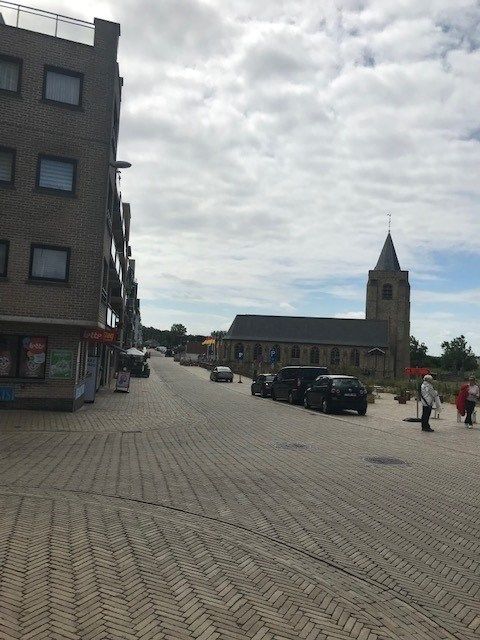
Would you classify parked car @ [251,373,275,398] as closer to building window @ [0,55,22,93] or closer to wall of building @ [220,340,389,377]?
building window @ [0,55,22,93]

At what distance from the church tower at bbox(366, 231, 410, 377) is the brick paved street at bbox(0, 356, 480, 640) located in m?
90.8

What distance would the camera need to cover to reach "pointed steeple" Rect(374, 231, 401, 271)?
10281cm

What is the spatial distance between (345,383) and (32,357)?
1250cm

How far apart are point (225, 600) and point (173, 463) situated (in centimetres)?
665

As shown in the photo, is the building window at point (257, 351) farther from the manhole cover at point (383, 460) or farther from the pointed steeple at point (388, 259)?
the manhole cover at point (383, 460)

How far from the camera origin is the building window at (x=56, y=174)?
777 inches

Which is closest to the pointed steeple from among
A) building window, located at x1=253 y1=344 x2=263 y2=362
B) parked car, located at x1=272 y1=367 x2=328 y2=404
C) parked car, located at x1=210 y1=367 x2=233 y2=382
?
building window, located at x1=253 y1=344 x2=263 y2=362

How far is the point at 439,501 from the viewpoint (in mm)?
8906

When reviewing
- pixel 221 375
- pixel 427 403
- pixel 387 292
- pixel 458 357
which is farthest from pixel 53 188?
pixel 458 357

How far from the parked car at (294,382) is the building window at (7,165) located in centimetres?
1635

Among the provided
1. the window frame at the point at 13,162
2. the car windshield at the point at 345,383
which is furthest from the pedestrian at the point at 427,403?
the window frame at the point at 13,162

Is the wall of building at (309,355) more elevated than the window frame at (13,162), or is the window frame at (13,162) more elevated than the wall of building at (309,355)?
the window frame at (13,162)

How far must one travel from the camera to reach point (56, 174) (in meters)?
20.0

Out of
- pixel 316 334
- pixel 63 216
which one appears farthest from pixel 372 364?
pixel 63 216
